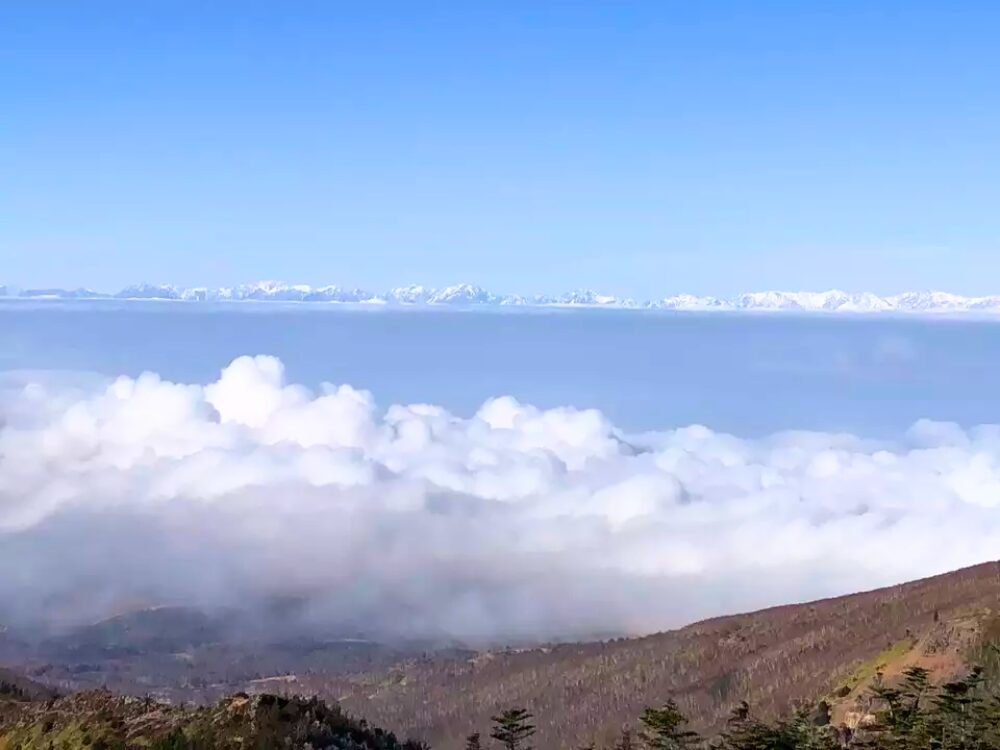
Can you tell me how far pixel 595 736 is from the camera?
194 m

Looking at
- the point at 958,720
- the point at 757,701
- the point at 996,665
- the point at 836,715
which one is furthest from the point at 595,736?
the point at 958,720

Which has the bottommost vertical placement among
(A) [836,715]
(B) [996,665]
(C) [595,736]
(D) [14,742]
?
(C) [595,736]

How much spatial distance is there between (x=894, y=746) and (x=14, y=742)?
5478 centimetres

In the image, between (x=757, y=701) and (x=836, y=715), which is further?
(x=757, y=701)

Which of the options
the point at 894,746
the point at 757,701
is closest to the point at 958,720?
the point at 894,746

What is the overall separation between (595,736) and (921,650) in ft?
199

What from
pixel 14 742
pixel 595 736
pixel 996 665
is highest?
pixel 14 742

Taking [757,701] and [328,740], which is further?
[757,701]

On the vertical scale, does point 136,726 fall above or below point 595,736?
above

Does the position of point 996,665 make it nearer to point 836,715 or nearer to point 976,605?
point 836,715

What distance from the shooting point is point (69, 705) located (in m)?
81.1

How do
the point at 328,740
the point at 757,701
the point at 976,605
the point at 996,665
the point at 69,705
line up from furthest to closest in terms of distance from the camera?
the point at 757,701
the point at 976,605
the point at 996,665
the point at 69,705
the point at 328,740

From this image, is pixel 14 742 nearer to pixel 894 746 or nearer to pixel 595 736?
pixel 894 746

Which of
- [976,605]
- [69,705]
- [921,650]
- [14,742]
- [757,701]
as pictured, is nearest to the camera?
[14,742]
